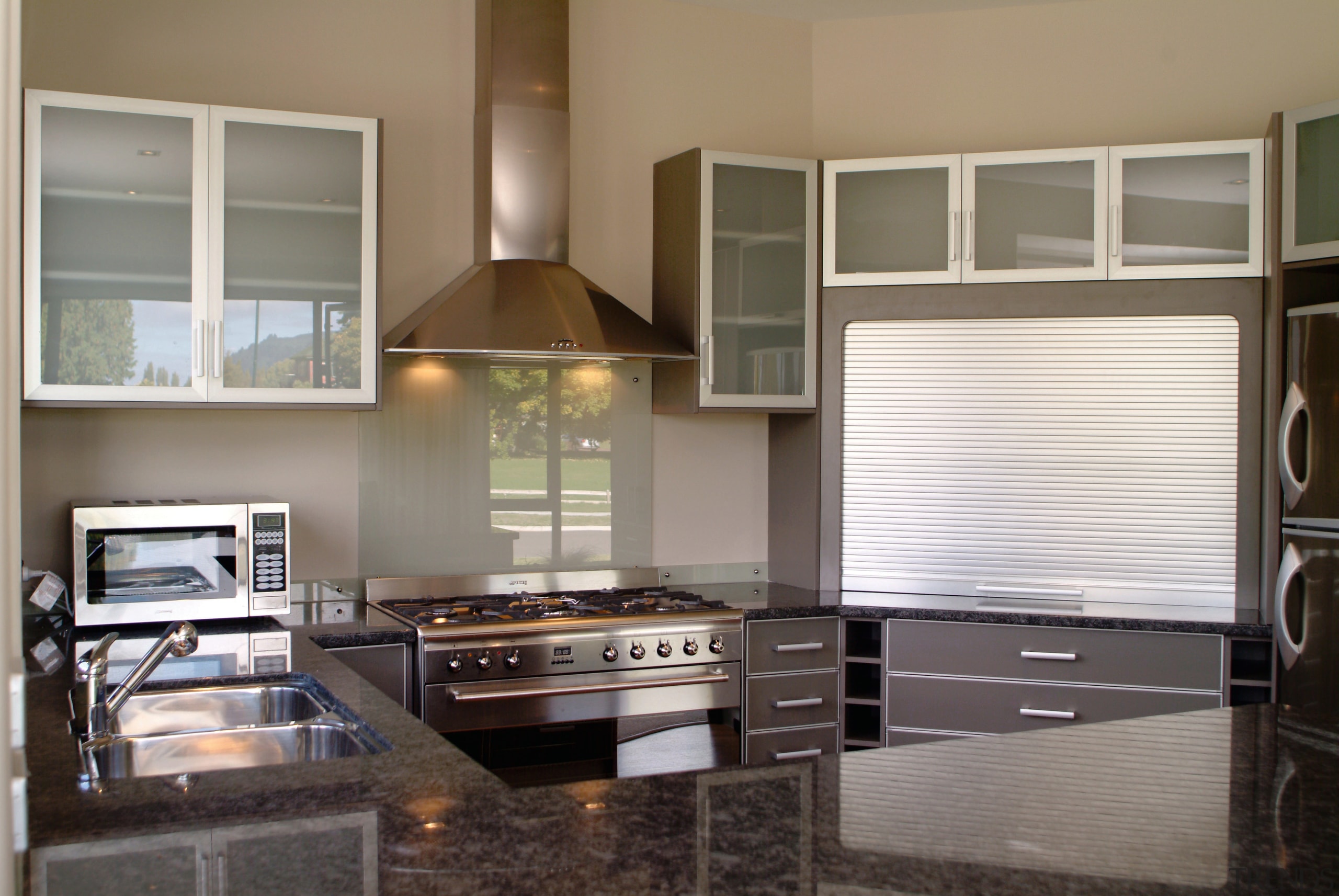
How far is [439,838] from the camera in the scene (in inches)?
50.9

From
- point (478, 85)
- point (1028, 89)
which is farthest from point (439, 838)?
point (1028, 89)

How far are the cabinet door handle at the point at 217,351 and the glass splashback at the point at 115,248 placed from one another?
0.06 meters

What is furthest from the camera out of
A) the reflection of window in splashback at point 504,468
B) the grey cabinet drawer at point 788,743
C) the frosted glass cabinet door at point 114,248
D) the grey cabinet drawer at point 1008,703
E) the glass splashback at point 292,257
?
the reflection of window in splashback at point 504,468

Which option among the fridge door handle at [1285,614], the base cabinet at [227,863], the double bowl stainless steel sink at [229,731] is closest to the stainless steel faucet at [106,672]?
the double bowl stainless steel sink at [229,731]

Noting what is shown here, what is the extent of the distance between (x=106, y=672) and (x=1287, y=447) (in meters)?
3.26

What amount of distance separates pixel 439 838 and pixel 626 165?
118 inches

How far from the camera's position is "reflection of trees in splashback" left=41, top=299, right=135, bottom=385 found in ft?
9.11

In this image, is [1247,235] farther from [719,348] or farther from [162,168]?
[162,168]

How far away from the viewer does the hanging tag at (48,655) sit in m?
2.42

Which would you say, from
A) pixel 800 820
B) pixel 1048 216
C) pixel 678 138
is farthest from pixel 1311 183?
pixel 800 820

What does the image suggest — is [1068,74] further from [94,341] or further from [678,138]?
[94,341]

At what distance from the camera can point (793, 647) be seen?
3.46 meters

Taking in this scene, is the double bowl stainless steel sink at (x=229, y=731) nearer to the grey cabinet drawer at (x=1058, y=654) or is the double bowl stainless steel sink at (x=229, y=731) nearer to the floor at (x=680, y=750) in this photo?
the floor at (x=680, y=750)

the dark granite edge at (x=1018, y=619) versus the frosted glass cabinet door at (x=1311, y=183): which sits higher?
the frosted glass cabinet door at (x=1311, y=183)
